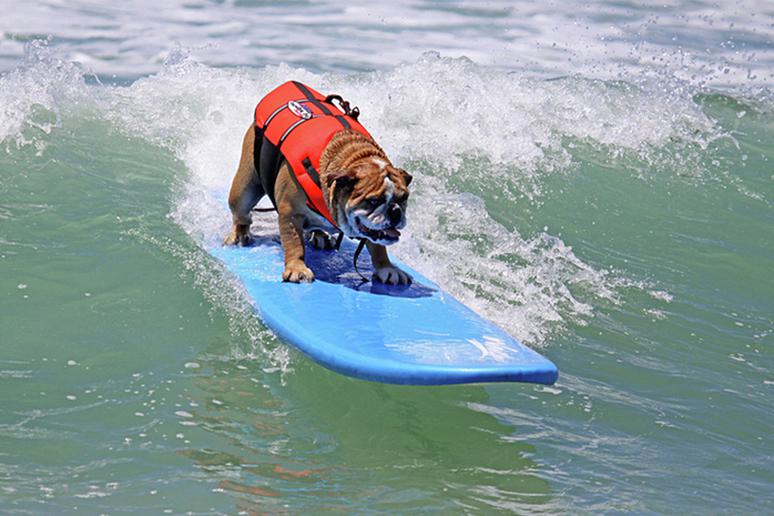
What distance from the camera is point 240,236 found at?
19.8 feet

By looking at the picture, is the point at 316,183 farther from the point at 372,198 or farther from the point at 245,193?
the point at 245,193

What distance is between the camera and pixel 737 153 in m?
9.34

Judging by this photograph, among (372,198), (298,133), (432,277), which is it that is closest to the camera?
(372,198)

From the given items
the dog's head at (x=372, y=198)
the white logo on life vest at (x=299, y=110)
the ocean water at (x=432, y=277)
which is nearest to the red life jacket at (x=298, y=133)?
the white logo on life vest at (x=299, y=110)

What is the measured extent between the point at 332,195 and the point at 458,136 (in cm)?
393

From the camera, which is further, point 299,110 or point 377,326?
point 299,110

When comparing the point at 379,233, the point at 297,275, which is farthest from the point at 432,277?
the point at 379,233

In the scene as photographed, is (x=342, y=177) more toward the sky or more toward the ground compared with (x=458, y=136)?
more toward the ground

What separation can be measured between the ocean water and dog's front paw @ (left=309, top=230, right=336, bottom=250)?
0.52 meters

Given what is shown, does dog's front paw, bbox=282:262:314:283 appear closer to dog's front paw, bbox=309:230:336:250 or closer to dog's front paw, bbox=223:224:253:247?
dog's front paw, bbox=309:230:336:250

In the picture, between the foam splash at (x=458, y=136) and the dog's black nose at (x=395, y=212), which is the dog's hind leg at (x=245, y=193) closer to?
the foam splash at (x=458, y=136)

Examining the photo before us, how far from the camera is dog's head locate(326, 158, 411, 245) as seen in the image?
484 centimetres

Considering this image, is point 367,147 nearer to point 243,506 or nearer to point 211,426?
point 211,426

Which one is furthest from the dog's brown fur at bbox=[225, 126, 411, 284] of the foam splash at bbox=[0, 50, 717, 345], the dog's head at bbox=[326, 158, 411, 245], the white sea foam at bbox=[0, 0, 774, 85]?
the white sea foam at bbox=[0, 0, 774, 85]
